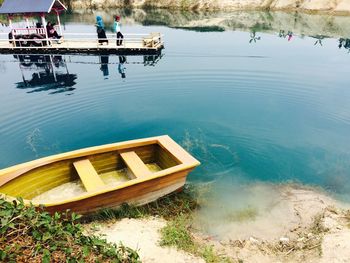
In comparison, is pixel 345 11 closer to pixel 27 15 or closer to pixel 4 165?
pixel 27 15

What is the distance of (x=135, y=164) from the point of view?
8992mm

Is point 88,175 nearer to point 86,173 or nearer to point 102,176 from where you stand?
point 86,173

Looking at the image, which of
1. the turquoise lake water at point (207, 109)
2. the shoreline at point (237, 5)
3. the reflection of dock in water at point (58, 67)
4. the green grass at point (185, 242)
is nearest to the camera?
the green grass at point (185, 242)

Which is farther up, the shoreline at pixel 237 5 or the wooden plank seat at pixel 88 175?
the shoreline at pixel 237 5

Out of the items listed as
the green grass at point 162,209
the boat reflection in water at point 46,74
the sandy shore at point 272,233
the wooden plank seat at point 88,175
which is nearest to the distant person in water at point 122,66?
the boat reflection in water at point 46,74

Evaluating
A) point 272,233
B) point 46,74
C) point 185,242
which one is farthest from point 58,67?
point 272,233

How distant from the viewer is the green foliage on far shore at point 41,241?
397 cm

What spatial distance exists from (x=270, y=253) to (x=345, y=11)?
54556 millimetres

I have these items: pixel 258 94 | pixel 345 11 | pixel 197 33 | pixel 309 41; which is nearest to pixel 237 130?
pixel 258 94

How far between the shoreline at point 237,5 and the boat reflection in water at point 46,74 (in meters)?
40.7

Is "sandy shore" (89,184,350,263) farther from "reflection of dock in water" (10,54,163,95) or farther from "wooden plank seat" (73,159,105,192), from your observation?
"reflection of dock in water" (10,54,163,95)

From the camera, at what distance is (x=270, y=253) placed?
7262 millimetres

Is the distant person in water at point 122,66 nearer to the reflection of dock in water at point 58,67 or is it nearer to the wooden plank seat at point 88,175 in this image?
the reflection of dock in water at point 58,67

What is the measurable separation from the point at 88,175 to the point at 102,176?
1079 millimetres
